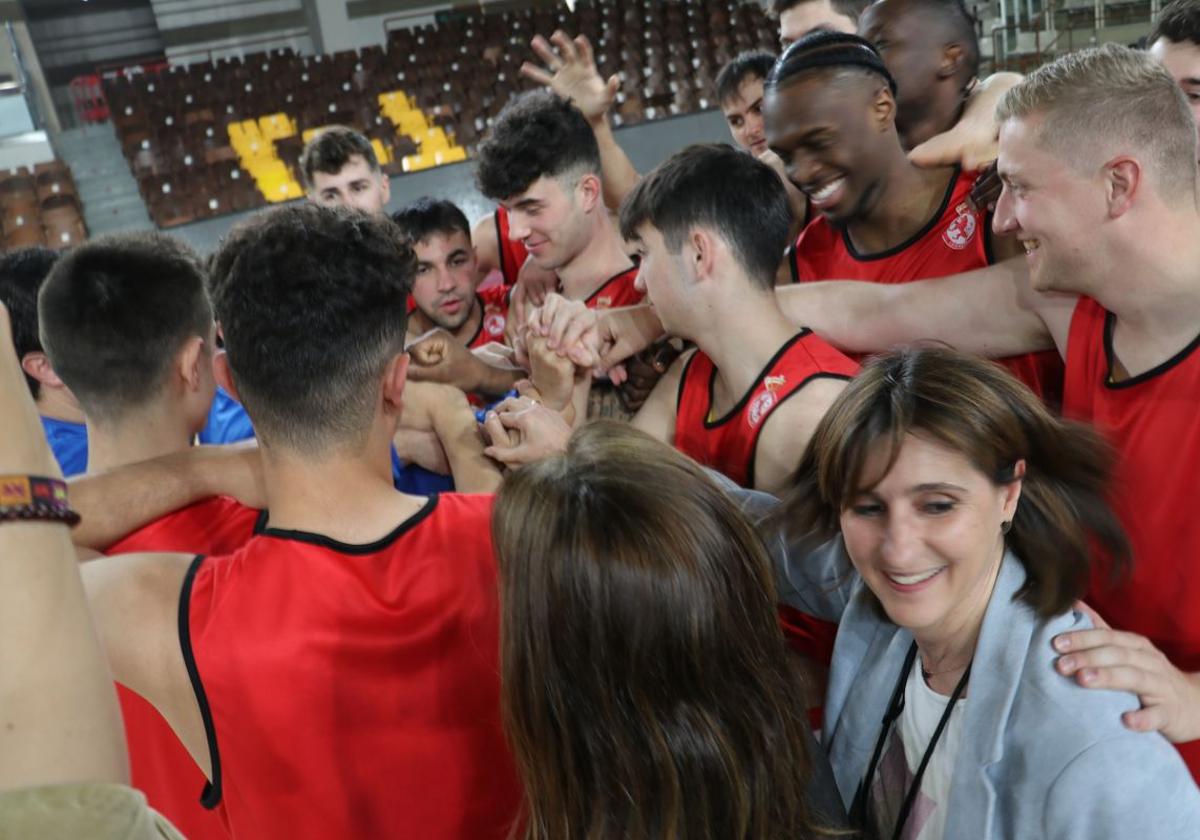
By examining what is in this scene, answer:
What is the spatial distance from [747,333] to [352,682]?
4.56ft

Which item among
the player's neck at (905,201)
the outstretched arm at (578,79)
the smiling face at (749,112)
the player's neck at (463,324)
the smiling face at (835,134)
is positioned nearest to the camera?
the smiling face at (835,134)

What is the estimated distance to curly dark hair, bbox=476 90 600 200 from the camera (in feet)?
12.2

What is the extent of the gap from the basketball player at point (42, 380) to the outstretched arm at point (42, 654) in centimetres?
248

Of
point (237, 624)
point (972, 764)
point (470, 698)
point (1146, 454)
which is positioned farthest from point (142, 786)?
point (1146, 454)

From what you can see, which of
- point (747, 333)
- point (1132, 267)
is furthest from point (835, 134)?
point (1132, 267)

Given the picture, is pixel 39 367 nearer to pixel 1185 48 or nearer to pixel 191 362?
pixel 191 362

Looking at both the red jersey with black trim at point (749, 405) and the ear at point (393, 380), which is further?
the red jersey with black trim at point (749, 405)

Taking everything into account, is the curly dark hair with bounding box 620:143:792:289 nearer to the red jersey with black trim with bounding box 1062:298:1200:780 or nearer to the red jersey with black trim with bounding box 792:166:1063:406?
the red jersey with black trim with bounding box 792:166:1063:406

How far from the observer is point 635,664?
128 centimetres

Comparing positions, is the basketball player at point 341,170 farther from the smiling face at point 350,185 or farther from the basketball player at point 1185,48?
the basketball player at point 1185,48

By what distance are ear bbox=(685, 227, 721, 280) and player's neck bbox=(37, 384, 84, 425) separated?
218 cm

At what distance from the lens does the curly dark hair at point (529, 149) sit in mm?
3732

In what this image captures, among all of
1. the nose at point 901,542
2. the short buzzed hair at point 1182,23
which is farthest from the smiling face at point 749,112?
the nose at point 901,542

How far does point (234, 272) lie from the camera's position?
170cm
